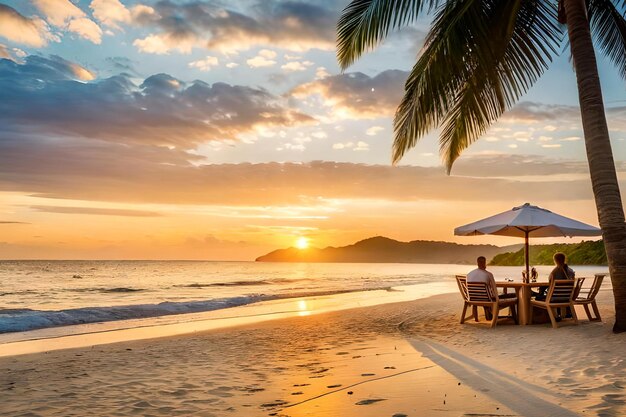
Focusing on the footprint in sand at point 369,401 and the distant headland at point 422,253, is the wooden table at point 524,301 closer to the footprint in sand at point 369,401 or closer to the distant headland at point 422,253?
the footprint in sand at point 369,401

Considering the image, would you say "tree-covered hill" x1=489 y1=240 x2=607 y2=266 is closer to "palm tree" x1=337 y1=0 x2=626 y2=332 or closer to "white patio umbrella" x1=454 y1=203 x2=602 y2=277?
"white patio umbrella" x1=454 y1=203 x2=602 y2=277

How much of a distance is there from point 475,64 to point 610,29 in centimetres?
360

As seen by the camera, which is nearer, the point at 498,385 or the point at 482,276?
the point at 498,385

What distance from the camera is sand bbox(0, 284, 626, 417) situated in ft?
15.9

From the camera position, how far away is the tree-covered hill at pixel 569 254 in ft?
182

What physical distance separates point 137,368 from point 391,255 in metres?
159

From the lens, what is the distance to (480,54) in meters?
9.41

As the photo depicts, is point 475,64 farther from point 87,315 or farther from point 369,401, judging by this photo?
point 87,315

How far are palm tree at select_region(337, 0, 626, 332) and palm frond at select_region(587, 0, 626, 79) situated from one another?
0.8 inches

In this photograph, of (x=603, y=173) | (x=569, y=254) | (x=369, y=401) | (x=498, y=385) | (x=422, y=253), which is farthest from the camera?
(x=422, y=253)

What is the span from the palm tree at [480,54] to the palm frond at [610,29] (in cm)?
2

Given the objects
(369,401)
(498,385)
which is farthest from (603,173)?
(369,401)

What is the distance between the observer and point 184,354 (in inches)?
326

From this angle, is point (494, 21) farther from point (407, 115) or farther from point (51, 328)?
point (51, 328)
